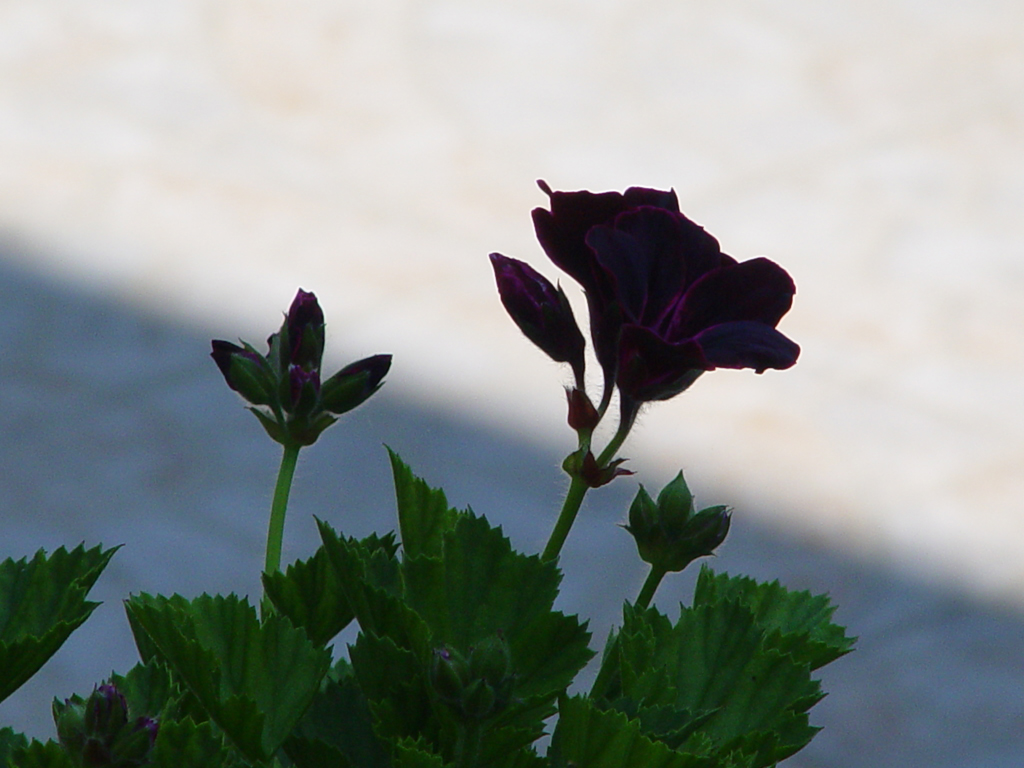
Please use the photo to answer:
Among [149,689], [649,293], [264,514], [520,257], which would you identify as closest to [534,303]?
[649,293]

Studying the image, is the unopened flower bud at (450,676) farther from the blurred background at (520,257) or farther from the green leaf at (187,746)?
the blurred background at (520,257)

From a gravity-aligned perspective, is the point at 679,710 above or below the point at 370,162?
below

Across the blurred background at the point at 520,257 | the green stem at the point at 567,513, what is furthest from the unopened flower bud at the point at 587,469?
the blurred background at the point at 520,257

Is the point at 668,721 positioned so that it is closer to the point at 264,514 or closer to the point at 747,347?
the point at 747,347

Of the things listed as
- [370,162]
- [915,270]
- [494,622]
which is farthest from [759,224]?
[494,622]

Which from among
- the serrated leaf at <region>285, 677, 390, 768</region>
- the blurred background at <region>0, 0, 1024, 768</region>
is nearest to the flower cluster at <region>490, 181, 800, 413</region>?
the serrated leaf at <region>285, 677, 390, 768</region>

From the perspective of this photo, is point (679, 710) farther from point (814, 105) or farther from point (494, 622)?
point (814, 105)
